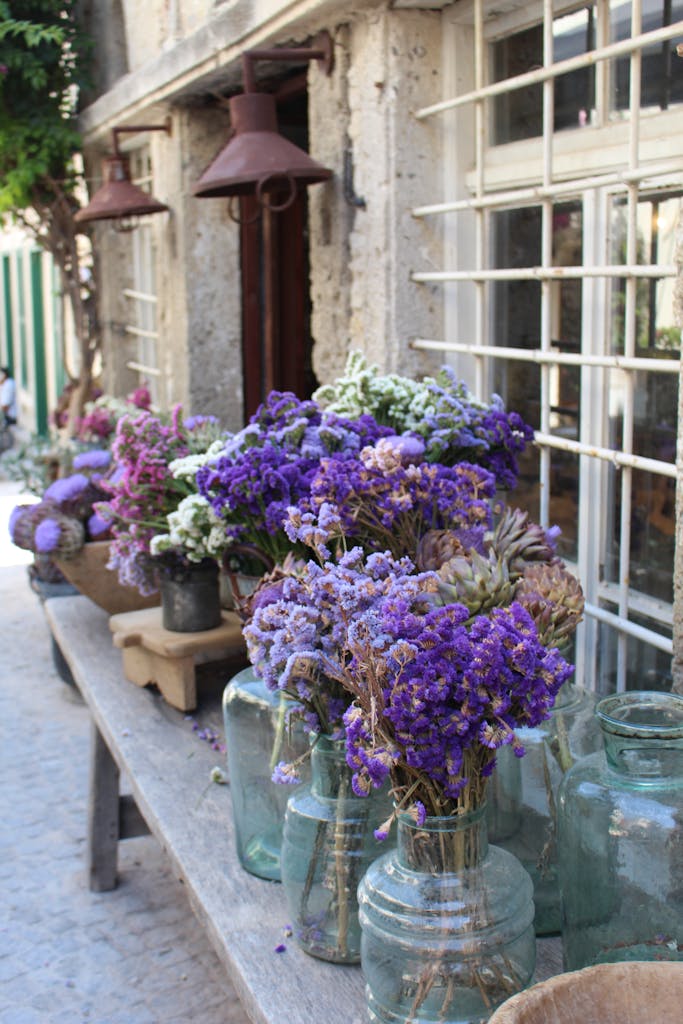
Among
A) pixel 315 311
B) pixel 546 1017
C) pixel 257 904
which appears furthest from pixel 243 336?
pixel 546 1017

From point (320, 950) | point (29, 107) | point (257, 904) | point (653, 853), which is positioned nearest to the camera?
point (653, 853)

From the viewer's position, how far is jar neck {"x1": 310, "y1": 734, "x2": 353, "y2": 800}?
159 cm

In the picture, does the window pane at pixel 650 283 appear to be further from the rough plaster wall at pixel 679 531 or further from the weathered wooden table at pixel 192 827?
the weathered wooden table at pixel 192 827

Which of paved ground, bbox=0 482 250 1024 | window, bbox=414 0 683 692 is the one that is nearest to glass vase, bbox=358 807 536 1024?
window, bbox=414 0 683 692

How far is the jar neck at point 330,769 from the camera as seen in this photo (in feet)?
5.21

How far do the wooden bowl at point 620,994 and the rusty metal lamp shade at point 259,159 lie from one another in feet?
7.41

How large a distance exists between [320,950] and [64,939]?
5.47ft

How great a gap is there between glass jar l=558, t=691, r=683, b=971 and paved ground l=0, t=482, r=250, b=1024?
156 centimetres

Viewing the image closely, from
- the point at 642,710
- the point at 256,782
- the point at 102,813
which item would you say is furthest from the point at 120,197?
the point at 642,710

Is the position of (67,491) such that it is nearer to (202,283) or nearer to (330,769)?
(202,283)

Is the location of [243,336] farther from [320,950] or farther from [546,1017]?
[546,1017]

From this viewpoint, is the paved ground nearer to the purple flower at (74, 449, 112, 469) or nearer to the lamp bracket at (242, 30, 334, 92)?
the purple flower at (74, 449, 112, 469)

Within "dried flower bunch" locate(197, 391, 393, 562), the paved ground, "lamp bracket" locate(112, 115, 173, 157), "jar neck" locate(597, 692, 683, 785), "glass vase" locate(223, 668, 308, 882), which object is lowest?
the paved ground

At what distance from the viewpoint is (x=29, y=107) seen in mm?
5555
